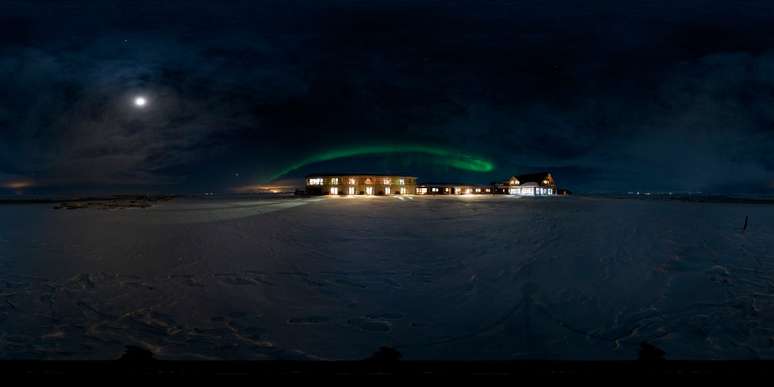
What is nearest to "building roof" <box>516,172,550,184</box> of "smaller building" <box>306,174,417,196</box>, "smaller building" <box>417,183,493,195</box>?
"smaller building" <box>417,183,493,195</box>

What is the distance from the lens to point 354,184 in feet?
233

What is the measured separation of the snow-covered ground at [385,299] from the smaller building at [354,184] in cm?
5581

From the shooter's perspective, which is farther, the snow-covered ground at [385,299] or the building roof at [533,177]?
the building roof at [533,177]

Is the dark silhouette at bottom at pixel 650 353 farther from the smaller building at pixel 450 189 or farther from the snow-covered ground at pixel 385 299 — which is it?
the smaller building at pixel 450 189

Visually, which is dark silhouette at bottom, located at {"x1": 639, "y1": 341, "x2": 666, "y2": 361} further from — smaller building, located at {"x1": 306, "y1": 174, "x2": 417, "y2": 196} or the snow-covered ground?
smaller building, located at {"x1": 306, "y1": 174, "x2": 417, "y2": 196}

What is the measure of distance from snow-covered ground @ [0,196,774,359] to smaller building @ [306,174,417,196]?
183ft

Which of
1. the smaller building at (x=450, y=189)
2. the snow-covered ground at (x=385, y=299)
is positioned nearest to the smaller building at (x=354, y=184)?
the smaller building at (x=450, y=189)

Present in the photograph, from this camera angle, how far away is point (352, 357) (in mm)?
5293

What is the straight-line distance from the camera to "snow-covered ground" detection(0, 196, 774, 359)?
564cm

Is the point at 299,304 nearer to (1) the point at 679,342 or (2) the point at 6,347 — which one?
(2) the point at 6,347

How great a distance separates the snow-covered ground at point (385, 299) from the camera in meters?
5.64

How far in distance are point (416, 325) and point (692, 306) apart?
21.0 ft

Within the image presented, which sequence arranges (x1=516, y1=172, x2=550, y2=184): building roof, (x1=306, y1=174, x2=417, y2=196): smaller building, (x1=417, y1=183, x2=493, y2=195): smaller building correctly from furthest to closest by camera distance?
(x1=516, y1=172, x2=550, y2=184): building roof, (x1=417, y1=183, x2=493, y2=195): smaller building, (x1=306, y1=174, x2=417, y2=196): smaller building

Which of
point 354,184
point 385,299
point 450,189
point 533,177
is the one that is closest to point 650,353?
point 385,299
